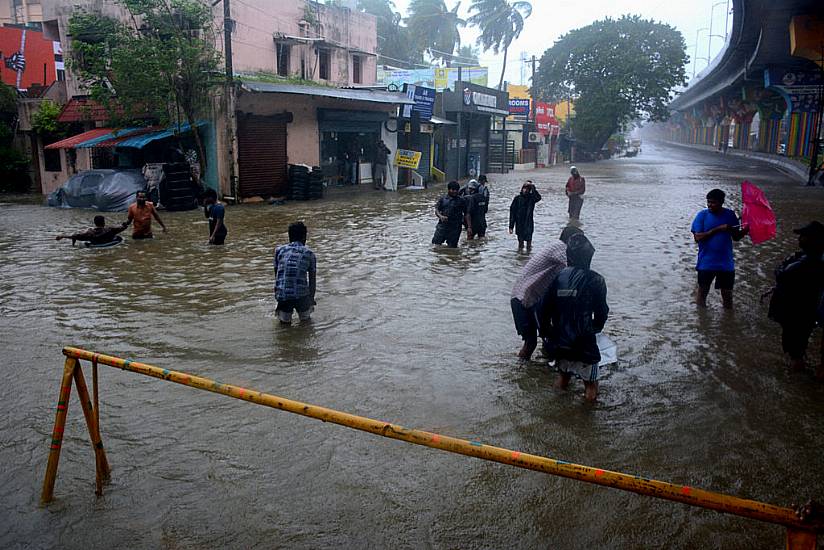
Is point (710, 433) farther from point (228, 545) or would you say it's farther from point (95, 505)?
point (95, 505)

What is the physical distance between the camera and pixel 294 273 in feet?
23.7

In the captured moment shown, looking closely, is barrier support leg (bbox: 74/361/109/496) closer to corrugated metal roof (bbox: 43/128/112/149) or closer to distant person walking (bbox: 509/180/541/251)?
distant person walking (bbox: 509/180/541/251)

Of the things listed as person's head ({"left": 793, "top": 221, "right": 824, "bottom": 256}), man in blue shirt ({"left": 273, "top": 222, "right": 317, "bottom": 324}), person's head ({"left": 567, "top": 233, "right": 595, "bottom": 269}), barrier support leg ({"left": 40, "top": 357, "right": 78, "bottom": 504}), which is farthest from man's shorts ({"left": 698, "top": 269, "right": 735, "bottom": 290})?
barrier support leg ({"left": 40, "top": 357, "right": 78, "bottom": 504})

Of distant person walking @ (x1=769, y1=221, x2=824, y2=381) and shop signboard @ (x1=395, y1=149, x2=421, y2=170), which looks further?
shop signboard @ (x1=395, y1=149, x2=421, y2=170)

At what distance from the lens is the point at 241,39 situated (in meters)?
26.6

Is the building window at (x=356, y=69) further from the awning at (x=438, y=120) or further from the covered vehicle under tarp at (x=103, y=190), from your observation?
the covered vehicle under tarp at (x=103, y=190)

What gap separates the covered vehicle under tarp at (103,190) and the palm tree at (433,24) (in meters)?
43.2

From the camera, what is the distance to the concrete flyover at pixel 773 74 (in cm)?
2227

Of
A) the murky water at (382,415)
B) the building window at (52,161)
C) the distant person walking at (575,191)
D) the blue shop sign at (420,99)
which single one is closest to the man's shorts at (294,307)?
the murky water at (382,415)

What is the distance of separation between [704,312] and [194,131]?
16.6 m

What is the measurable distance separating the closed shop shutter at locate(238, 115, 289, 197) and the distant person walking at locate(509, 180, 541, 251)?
11.3 m

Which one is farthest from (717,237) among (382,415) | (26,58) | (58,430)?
(26,58)

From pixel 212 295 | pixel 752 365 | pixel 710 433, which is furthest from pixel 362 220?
pixel 710 433

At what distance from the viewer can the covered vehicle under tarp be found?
19.2 metres
